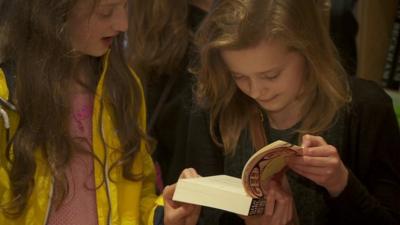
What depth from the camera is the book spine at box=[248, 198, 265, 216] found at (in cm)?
119

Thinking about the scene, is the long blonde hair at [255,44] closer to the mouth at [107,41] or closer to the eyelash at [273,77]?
the eyelash at [273,77]

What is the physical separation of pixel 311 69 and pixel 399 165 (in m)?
0.27

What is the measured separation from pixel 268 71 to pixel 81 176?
440mm

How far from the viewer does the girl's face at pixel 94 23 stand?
133 cm

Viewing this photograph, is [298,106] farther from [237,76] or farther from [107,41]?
[107,41]

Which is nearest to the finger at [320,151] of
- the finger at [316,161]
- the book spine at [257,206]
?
the finger at [316,161]

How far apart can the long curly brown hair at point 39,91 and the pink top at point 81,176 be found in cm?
3

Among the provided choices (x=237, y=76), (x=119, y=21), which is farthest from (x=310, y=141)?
(x=119, y=21)

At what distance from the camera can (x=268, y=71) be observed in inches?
53.0

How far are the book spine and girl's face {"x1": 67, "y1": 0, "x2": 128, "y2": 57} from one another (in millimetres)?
440

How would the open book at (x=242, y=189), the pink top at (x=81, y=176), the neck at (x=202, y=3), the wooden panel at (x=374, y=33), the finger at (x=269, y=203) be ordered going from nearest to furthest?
the open book at (x=242, y=189)
the finger at (x=269, y=203)
the pink top at (x=81, y=176)
the wooden panel at (x=374, y=33)
the neck at (x=202, y=3)

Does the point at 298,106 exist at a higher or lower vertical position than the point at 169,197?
higher

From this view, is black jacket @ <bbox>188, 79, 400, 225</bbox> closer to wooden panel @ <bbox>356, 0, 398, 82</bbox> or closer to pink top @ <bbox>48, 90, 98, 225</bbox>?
wooden panel @ <bbox>356, 0, 398, 82</bbox>

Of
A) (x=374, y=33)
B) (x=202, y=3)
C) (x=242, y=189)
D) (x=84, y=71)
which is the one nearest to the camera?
(x=242, y=189)
